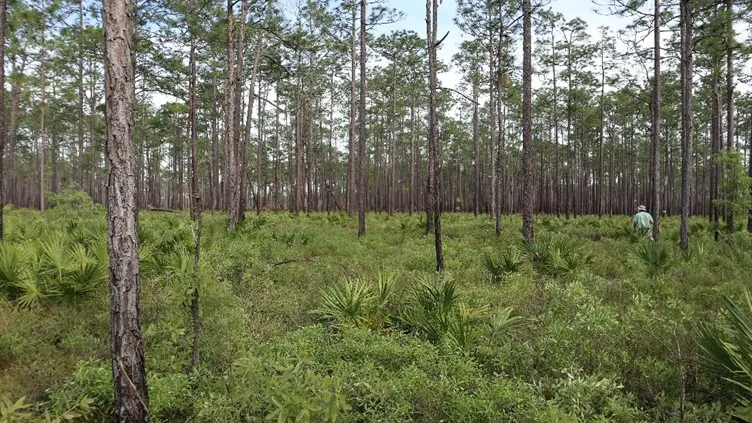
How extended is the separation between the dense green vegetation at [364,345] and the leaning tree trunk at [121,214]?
463 mm

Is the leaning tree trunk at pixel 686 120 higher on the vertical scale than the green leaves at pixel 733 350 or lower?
higher

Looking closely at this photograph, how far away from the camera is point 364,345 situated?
4.88 m

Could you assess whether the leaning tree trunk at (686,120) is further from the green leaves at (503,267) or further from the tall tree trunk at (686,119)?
the green leaves at (503,267)

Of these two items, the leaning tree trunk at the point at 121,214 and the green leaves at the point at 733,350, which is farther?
the green leaves at the point at 733,350

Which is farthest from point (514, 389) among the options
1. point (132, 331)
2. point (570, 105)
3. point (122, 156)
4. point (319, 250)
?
point (570, 105)

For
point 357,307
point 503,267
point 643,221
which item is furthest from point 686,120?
point 357,307

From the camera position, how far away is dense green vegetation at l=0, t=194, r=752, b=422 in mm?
3686

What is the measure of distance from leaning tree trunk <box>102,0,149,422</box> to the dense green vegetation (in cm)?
46

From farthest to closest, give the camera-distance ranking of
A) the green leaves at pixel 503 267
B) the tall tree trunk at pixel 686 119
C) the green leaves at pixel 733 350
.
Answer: the tall tree trunk at pixel 686 119, the green leaves at pixel 503 267, the green leaves at pixel 733 350

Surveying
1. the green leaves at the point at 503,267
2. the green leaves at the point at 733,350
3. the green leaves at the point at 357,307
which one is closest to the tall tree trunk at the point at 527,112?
the green leaves at the point at 503,267

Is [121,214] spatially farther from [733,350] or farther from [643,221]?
[643,221]

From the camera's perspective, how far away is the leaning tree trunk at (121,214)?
3.35 meters

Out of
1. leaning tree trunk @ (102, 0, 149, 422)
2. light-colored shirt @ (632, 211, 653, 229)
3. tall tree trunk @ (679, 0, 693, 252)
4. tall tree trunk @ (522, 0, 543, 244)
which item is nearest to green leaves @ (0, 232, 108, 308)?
leaning tree trunk @ (102, 0, 149, 422)

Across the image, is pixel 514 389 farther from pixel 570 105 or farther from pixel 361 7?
pixel 570 105
